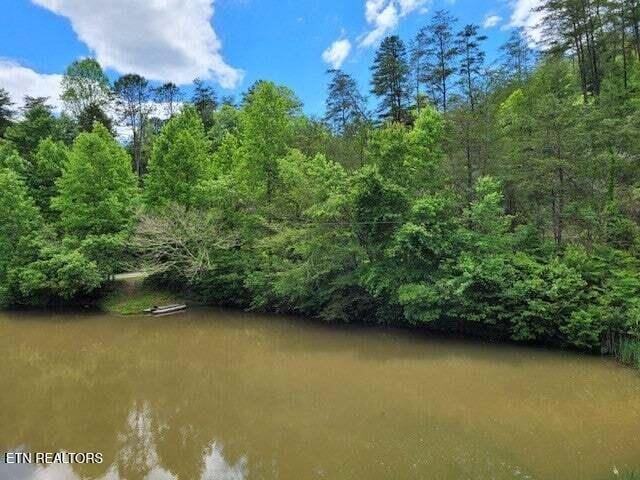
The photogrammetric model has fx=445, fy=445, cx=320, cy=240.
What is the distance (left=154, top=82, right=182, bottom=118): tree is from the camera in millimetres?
37312

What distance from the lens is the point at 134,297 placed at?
19.2 m

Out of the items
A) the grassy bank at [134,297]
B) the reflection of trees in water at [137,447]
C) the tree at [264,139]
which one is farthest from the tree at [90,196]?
the reflection of trees in water at [137,447]

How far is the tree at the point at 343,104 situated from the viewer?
21.6 m

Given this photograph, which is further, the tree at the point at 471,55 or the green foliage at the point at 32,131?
the green foliage at the point at 32,131

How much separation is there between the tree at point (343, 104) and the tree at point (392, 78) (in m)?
5.32

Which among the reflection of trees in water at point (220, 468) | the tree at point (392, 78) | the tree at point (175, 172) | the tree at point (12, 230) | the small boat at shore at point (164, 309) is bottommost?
the reflection of trees in water at point (220, 468)

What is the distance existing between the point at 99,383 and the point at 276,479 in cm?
618

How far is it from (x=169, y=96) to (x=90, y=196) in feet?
71.4

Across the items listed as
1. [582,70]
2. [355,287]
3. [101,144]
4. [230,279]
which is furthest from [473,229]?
[101,144]

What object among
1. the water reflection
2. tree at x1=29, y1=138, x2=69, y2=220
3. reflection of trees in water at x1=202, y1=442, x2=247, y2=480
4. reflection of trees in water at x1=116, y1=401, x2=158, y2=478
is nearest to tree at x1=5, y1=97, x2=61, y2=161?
tree at x1=29, y1=138, x2=69, y2=220

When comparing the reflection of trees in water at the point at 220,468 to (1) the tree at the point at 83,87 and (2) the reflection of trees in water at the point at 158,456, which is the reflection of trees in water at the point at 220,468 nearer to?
(2) the reflection of trees in water at the point at 158,456

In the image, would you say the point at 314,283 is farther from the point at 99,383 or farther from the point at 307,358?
the point at 99,383

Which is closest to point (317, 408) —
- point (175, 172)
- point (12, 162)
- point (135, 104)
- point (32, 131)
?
point (175, 172)

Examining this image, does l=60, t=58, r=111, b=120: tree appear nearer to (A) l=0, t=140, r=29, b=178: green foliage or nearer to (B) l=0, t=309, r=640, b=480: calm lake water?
(A) l=0, t=140, r=29, b=178: green foliage
